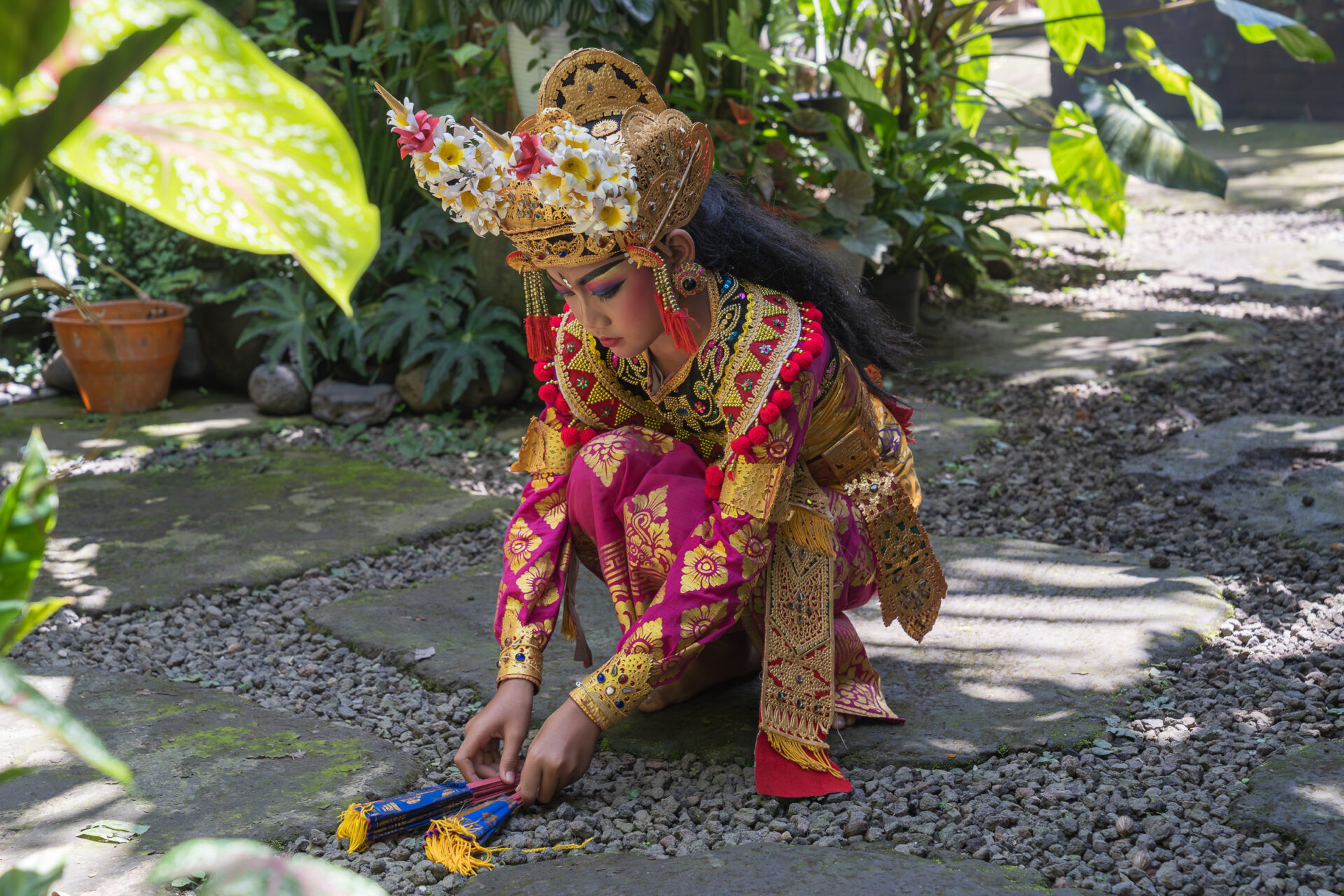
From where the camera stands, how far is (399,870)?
1.49 m

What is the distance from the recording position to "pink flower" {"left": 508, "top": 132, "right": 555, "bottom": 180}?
143 cm

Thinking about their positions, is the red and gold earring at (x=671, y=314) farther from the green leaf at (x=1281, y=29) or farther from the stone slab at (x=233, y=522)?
the green leaf at (x=1281, y=29)

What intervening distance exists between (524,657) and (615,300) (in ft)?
1.79

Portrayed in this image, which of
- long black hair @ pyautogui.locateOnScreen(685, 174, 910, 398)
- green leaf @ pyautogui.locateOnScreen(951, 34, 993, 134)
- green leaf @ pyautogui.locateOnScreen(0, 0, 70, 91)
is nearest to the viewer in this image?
green leaf @ pyautogui.locateOnScreen(0, 0, 70, 91)

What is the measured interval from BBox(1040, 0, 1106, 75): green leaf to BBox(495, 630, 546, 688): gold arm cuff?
393 cm

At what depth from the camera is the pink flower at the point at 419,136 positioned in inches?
56.1

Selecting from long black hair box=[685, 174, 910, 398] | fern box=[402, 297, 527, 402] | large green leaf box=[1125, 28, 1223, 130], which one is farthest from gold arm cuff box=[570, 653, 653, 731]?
large green leaf box=[1125, 28, 1223, 130]

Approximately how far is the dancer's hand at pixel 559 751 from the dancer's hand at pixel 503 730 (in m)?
0.04

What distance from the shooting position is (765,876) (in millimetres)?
1403

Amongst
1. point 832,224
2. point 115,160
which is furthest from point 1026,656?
point 832,224

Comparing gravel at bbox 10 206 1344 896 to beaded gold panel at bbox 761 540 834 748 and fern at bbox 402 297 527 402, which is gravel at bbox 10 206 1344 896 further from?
fern at bbox 402 297 527 402

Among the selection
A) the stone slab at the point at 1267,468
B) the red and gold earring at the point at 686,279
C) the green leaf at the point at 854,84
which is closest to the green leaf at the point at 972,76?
the green leaf at the point at 854,84

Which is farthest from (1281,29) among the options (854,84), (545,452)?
(545,452)

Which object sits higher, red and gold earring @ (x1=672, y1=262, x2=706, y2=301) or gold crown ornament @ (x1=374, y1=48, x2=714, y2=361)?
gold crown ornament @ (x1=374, y1=48, x2=714, y2=361)
